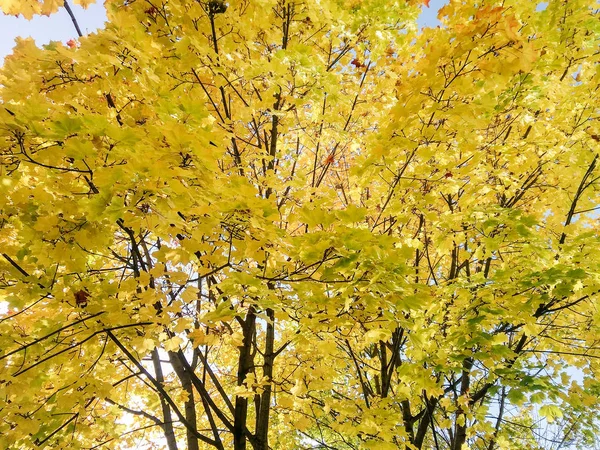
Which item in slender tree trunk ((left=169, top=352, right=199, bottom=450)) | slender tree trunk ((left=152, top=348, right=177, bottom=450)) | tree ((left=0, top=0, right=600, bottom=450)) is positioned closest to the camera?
tree ((left=0, top=0, right=600, bottom=450))

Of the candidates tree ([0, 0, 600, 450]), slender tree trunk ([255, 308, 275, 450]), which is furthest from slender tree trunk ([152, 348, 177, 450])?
slender tree trunk ([255, 308, 275, 450])

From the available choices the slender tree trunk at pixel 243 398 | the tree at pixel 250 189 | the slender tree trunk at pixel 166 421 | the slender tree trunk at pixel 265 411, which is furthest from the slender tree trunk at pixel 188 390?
the slender tree trunk at pixel 265 411

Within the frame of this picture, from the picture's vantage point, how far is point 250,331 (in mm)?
3223

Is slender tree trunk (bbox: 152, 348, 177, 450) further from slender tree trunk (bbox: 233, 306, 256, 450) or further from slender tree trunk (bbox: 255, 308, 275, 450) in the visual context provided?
slender tree trunk (bbox: 255, 308, 275, 450)

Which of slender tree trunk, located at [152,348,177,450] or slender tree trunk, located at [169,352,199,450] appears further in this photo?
slender tree trunk, located at [152,348,177,450]

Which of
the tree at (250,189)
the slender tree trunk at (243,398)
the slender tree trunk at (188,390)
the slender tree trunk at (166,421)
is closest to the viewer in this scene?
the tree at (250,189)

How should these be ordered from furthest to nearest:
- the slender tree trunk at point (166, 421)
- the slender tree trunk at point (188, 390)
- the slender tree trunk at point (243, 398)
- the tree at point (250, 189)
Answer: the slender tree trunk at point (166, 421)
the slender tree trunk at point (188, 390)
the slender tree trunk at point (243, 398)
the tree at point (250, 189)

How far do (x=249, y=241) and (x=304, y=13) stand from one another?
1.97 meters

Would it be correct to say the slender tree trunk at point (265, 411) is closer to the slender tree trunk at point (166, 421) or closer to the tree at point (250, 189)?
the tree at point (250, 189)

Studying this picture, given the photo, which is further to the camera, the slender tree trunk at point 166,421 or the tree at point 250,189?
the slender tree trunk at point 166,421

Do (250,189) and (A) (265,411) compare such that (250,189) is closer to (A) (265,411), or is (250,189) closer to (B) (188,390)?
(A) (265,411)

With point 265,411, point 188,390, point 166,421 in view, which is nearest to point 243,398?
point 265,411

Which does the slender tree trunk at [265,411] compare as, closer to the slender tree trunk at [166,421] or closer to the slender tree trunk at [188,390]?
the slender tree trunk at [188,390]

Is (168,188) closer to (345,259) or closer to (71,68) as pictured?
(345,259)
